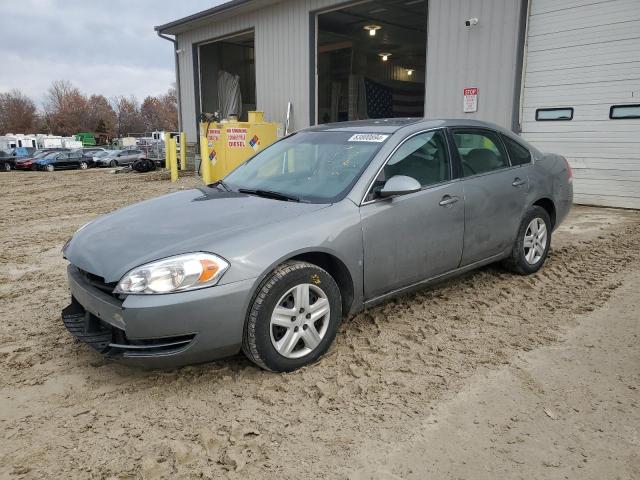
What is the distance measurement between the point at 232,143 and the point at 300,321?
10.3 metres

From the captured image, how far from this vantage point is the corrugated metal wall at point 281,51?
43.0ft

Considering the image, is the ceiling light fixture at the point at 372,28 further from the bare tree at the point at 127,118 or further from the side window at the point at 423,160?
the bare tree at the point at 127,118

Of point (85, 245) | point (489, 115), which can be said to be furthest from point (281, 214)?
point (489, 115)

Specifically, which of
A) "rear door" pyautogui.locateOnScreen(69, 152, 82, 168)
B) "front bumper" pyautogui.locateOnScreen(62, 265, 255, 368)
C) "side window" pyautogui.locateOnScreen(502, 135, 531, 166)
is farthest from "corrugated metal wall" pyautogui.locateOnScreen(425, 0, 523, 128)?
"rear door" pyautogui.locateOnScreen(69, 152, 82, 168)

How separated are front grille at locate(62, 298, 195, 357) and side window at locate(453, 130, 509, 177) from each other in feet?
8.52

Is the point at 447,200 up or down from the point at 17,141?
down

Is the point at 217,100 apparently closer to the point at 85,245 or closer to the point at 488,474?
the point at 85,245

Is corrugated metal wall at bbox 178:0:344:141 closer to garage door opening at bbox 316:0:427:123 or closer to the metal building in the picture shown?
the metal building

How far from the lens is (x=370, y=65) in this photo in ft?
68.2

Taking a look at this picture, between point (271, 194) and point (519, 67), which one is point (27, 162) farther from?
point (271, 194)

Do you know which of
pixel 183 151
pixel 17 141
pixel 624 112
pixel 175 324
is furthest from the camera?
pixel 17 141

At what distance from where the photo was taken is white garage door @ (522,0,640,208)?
8.23 m

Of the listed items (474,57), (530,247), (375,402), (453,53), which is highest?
(453,53)

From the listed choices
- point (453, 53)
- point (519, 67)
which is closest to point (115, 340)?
point (519, 67)
